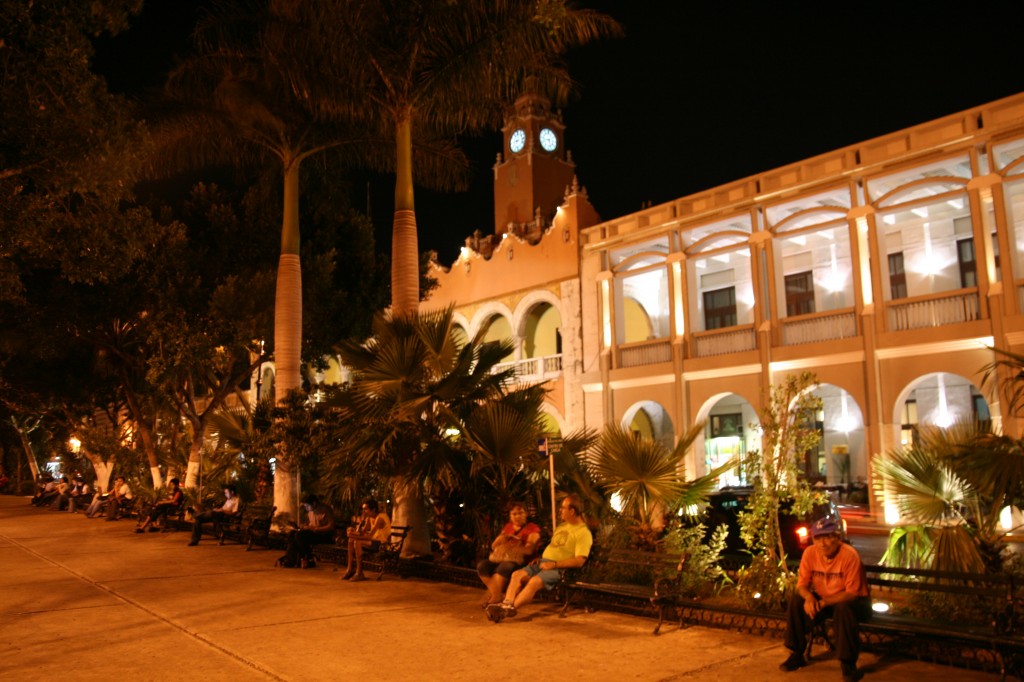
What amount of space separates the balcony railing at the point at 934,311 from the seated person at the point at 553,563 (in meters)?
13.4

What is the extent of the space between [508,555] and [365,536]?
12.0 feet

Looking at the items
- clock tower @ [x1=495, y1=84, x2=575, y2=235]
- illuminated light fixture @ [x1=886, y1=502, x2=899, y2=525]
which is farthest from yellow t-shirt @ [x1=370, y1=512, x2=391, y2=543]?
clock tower @ [x1=495, y1=84, x2=575, y2=235]

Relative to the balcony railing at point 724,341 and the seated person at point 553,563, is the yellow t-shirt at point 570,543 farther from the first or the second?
the balcony railing at point 724,341

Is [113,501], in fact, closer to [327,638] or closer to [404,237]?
[404,237]

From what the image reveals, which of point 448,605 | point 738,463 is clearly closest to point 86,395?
point 448,605

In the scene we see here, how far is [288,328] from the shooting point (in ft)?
53.3

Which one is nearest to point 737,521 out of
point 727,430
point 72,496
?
point 727,430

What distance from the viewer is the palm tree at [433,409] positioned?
10.9 metres

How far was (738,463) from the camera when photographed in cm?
913

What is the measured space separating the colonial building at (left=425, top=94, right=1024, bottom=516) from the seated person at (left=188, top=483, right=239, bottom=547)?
12416mm

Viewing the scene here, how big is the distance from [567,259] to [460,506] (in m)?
17.1

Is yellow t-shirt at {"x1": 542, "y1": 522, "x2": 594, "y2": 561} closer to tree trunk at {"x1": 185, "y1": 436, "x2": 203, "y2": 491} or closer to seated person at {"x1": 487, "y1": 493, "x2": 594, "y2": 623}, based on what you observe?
seated person at {"x1": 487, "y1": 493, "x2": 594, "y2": 623}

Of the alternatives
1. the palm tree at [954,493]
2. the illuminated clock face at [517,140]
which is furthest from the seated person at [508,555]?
the illuminated clock face at [517,140]

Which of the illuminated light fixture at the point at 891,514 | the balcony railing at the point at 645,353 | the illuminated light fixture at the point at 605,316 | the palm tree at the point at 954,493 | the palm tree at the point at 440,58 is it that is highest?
the palm tree at the point at 440,58
